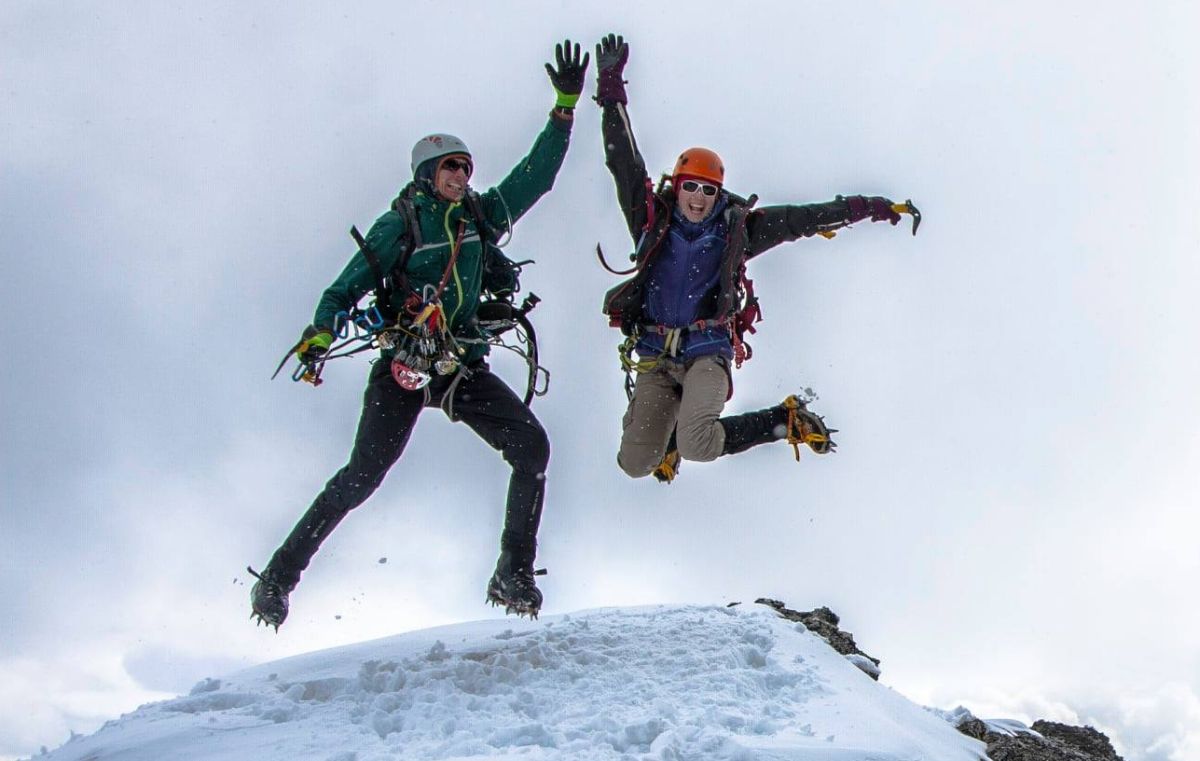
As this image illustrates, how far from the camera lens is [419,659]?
20.3ft

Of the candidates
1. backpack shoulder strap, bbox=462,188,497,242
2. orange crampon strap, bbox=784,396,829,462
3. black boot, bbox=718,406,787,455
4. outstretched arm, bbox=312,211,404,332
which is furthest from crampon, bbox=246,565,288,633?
orange crampon strap, bbox=784,396,829,462

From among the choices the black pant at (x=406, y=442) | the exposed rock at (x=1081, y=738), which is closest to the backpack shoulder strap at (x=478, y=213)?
the black pant at (x=406, y=442)

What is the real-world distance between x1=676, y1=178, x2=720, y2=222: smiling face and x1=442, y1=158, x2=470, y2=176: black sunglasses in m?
1.60

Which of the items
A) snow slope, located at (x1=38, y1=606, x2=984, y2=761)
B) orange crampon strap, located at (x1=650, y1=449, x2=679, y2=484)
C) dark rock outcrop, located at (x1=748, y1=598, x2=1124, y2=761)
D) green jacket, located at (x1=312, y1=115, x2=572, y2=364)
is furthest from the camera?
orange crampon strap, located at (x1=650, y1=449, x2=679, y2=484)

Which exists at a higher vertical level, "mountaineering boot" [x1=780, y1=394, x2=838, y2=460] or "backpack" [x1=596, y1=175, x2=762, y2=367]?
"backpack" [x1=596, y1=175, x2=762, y2=367]

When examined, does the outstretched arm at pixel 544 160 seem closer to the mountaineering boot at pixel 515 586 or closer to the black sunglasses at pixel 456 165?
the black sunglasses at pixel 456 165

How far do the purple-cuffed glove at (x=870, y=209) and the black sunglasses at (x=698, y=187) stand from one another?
1.03 metres

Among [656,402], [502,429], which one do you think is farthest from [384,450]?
[656,402]

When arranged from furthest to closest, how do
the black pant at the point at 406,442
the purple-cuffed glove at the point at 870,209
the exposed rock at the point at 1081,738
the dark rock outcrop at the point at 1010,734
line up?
the exposed rock at the point at 1081,738 < the purple-cuffed glove at the point at 870,209 < the black pant at the point at 406,442 < the dark rock outcrop at the point at 1010,734

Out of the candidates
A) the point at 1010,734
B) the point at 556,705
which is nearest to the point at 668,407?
the point at 556,705

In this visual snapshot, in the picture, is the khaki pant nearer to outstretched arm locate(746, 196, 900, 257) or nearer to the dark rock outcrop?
outstretched arm locate(746, 196, 900, 257)

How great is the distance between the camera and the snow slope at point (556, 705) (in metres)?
4.70

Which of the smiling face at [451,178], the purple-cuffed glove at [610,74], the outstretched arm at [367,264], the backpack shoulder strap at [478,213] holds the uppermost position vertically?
the purple-cuffed glove at [610,74]

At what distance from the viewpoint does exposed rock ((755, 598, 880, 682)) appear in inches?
292
